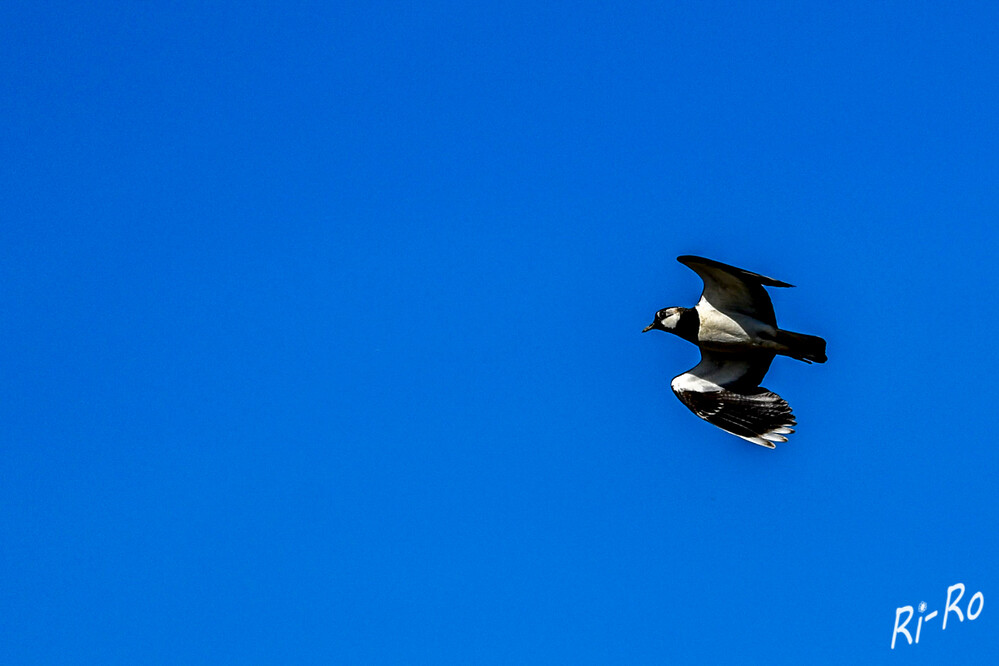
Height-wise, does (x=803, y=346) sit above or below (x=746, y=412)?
above

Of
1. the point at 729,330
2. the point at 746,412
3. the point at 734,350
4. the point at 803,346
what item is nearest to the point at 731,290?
the point at 729,330

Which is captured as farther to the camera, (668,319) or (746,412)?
(668,319)

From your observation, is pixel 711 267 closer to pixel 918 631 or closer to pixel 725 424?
pixel 725 424

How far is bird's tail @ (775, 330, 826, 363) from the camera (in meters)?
14.8

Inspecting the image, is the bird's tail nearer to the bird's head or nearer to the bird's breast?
the bird's breast

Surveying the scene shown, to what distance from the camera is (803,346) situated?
14.9 m

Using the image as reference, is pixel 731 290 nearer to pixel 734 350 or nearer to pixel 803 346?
pixel 734 350

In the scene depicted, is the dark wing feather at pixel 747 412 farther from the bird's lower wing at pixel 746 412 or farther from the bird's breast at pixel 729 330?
the bird's breast at pixel 729 330

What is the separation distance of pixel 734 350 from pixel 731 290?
844 mm

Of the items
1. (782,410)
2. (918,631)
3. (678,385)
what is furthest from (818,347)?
(918,631)

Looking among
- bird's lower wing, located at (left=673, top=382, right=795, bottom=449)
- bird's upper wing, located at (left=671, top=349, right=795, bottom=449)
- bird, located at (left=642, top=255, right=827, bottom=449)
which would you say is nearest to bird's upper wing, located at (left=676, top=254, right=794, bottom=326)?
bird, located at (left=642, top=255, right=827, bottom=449)

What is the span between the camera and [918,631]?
60.2 ft

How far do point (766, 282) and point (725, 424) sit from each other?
6.63ft

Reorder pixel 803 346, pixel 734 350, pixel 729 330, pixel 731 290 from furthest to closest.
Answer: pixel 734 350 → pixel 729 330 → pixel 731 290 → pixel 803 346
